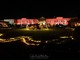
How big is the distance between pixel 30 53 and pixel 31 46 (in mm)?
605

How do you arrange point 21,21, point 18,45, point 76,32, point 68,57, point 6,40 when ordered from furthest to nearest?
point 21,21, point 6,40, point 18,45, point 76,32, point 68,57

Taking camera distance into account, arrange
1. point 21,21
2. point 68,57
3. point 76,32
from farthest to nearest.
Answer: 1. point 21,21
2. point 76,32
3. point 68,57

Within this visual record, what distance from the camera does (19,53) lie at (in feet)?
27.3


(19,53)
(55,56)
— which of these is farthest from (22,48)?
(55,56)

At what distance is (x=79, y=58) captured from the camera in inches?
282

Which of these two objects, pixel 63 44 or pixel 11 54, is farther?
pixel 11 54

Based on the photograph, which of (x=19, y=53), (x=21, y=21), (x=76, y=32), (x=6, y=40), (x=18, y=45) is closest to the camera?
(x=76, y=32)

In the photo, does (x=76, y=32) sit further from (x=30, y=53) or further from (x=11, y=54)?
(x=11, y=54)

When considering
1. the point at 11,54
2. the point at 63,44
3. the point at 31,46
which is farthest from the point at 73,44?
the point at 11,54

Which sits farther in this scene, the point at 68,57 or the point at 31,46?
the point at 31,46

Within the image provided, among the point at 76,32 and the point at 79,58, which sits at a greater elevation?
the point at 76,32

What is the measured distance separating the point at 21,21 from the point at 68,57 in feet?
210

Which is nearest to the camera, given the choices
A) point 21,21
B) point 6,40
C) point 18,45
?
point 18,45

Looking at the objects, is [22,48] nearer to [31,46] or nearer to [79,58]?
[31,46]
